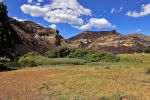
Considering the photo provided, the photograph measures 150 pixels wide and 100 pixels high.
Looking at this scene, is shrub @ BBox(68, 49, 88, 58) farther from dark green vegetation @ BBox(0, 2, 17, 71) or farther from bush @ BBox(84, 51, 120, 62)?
dark green vegetation @ BBox(0, 2, 17, 71)

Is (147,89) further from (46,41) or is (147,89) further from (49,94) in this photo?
(46,41)

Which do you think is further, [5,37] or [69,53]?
[69,53]

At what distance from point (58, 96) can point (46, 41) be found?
164869 mm

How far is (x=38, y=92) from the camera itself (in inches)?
809

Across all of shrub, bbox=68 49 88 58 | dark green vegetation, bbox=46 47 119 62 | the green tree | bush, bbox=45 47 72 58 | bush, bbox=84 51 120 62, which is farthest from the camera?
bush, bbox=45 47 72 58

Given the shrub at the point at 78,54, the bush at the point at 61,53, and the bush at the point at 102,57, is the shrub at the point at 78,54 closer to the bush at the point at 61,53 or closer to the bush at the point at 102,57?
the bush at the point at 61,53

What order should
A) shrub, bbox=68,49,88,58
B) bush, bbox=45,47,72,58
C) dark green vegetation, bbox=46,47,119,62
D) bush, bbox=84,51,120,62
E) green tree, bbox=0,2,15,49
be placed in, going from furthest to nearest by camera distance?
bush, bbox=45,47,72,58 → shrub, bbox=68,49,88,58 → dark green vegetation, bbox=46,47,119,62 → bush, bbox=84,51,120,62 → green tree, bbox=0,2,15,49

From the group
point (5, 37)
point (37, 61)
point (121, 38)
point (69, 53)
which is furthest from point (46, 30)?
point (5, 37)

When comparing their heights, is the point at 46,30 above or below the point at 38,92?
above

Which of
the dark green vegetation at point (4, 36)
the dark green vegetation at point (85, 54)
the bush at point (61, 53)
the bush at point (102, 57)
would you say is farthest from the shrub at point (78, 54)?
the dark green vegetation at point (4, 36)

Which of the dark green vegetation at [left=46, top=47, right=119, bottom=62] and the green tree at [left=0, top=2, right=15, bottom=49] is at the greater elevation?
the green tree at [left=0, top=2, right=15, bottom=49]

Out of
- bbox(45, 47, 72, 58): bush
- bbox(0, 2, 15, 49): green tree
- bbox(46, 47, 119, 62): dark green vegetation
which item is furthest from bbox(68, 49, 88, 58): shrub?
bbox(0, 2, 15, 49): green tree

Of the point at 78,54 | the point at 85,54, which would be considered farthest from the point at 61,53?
the point at 85,54

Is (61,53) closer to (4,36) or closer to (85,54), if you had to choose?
(85,54)
